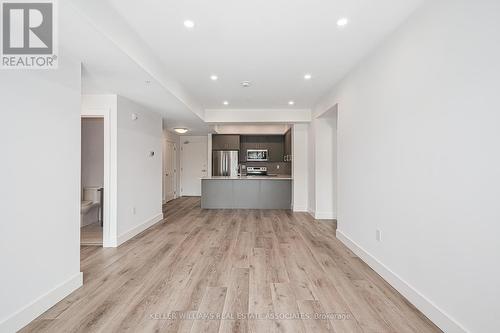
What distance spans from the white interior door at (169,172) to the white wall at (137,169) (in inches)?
114

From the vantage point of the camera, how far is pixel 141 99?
12.4 ft

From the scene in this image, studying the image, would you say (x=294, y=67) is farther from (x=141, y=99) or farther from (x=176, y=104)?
(x=141, y=99)

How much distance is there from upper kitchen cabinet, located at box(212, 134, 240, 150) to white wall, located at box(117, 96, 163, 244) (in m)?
3.33

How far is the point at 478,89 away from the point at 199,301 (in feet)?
8.60

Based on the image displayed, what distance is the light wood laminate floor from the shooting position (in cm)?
175

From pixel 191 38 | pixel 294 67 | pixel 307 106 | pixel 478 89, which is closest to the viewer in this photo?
pixel 478 89

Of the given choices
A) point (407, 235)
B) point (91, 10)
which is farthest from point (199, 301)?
point (91, 10)

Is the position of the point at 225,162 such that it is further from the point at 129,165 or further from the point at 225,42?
the point at 225,42

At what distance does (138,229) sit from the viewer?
409 centimetres

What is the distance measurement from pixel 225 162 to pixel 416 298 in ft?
22.3

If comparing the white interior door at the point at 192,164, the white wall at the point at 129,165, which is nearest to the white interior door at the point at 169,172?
the white interior door at the point at 192,164

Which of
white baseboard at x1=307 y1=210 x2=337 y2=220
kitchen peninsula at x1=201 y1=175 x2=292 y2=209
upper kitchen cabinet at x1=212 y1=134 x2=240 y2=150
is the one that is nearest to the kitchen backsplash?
upper kitchen cabinet at x1=212 y1=134 x2=240 y2=150

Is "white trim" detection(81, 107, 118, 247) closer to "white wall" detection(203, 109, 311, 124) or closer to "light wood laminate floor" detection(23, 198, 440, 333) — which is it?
"light wood laminate floor" detection(23, 198, 440, 333)

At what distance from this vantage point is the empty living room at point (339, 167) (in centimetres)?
157
